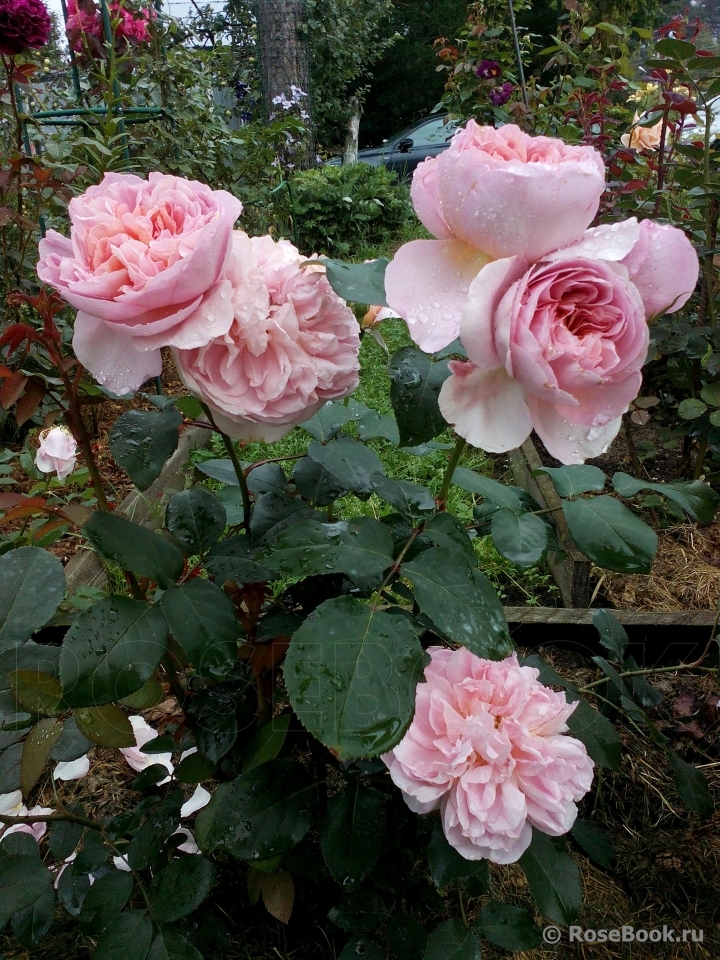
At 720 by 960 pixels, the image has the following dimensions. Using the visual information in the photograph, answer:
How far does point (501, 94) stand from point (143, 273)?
3638 mm

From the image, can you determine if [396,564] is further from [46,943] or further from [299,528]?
[46,943]

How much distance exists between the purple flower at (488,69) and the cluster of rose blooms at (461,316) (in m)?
3.75

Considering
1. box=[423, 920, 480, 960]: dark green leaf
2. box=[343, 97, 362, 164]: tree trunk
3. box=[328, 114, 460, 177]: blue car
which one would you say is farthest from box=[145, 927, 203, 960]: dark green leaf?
box=[343, 97, 362, 164]: tree trunk

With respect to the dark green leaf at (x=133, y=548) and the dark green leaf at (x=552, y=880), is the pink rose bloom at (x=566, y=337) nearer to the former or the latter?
the dark green leaf at (x=133, y=548)

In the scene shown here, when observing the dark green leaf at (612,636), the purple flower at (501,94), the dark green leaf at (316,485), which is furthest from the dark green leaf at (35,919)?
the purple flower at (501,94)

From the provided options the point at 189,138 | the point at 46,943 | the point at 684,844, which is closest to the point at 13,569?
the point at 46,943

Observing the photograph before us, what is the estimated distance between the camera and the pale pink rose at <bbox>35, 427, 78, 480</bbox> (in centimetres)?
99

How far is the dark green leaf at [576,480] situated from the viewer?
68 cm

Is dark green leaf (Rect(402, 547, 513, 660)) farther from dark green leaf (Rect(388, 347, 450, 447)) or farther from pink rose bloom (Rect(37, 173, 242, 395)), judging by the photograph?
pink rose bloom (Rect(37, 173, 242, 395))

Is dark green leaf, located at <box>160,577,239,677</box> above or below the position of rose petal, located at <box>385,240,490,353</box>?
below

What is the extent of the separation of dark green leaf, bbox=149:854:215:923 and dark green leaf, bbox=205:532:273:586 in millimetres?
312

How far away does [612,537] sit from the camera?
570 mm

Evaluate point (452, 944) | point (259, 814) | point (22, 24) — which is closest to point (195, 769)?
point (259, 814)

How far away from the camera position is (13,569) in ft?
1.98
